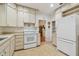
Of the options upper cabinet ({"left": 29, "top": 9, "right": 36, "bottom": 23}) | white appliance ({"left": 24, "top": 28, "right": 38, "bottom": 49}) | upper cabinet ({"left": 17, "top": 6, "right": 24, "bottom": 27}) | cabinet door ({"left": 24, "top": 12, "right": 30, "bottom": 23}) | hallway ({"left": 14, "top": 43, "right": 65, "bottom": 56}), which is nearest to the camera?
hallway ({"left": 14, "top": 43, "right": 65, "bottom": 56})

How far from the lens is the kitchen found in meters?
3.26

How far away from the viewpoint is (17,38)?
176 inches

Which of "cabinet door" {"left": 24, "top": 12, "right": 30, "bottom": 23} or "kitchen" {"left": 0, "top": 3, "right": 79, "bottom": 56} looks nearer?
"kitchen" {"left": 0, "top": 3, "right": 79, "bottom": 56}

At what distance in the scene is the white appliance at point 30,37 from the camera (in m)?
4.86

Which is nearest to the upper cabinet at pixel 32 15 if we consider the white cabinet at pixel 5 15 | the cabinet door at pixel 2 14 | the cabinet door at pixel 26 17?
the cabinet door at pixel 26 17

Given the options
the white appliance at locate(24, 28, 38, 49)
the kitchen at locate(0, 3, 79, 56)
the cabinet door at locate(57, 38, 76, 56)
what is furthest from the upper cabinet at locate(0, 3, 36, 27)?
the cabinet door at locate(57, 38, 76, 56)

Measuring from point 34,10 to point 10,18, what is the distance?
2185mm

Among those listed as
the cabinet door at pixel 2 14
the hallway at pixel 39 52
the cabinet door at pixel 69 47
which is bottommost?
the hallway at pixel 39 52

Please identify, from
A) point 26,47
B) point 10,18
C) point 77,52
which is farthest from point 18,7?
point 77,52

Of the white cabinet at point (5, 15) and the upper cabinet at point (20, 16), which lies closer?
the white cabinet at point (5, 15)

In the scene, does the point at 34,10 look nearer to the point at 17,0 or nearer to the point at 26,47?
the point at 26,47

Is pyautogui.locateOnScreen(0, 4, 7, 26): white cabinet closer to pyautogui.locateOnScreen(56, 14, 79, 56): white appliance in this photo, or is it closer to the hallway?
the hallway

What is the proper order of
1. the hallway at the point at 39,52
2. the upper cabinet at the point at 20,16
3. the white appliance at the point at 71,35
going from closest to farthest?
the white appliance at the point at 71,35 → the hallway at the point at 39,52 → the upper cabinet at the point at 20,16

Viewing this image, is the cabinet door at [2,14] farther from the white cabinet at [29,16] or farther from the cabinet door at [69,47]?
the cabinet door at [69,47]
